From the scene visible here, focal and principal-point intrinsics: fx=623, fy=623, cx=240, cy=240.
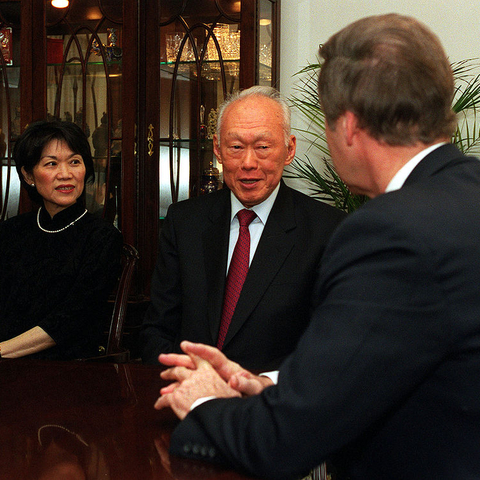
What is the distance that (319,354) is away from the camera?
2.99 feet

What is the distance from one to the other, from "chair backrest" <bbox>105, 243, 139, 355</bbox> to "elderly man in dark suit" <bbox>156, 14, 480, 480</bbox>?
50.0 inches

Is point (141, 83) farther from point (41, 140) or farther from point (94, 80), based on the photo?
point (41, 140)

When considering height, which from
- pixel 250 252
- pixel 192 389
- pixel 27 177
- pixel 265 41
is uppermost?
pixel 265 41

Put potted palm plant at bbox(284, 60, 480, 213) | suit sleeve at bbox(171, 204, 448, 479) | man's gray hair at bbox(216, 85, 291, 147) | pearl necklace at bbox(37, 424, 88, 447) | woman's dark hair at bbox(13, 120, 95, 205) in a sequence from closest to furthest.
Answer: suit sleeve at bbox(171, 204, 448, 479), pearl necklace at bbox(37, 424, 88, 447), man's gray hair at bbox(216, 85, 291, 147), woman's dark hair at bbox(13, 120, 95, 205), potted palm plant at bbox(284, 60, 480, 213)

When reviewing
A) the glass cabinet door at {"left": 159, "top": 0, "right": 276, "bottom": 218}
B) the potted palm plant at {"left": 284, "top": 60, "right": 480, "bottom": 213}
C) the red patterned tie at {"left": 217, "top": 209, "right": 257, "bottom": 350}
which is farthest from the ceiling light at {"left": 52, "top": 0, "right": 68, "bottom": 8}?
the red patterned tie at {"left": 217, "top": 209, "right": 257, "bottom": 350}

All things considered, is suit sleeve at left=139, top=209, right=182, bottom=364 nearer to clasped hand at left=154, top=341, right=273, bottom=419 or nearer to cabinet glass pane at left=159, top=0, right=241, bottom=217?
clasped hand at left=154, top=341, right=273, bottom=419

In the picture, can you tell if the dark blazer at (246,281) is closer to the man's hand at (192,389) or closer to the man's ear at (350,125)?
the man's hand at (192,389)

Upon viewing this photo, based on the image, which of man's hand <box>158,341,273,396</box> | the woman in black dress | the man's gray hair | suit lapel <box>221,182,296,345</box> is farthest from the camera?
the woman in black dress

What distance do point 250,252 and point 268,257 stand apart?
0.09 metres

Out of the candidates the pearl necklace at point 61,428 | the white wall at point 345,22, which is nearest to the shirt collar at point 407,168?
the pearl necklace at point 61,428

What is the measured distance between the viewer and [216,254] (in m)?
2.15

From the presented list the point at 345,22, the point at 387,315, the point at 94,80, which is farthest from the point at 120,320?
the point at 345,22

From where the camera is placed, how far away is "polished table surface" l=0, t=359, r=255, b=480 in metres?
0.99

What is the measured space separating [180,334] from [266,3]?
2.05 m
